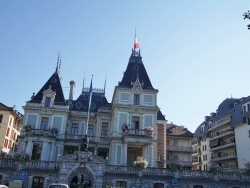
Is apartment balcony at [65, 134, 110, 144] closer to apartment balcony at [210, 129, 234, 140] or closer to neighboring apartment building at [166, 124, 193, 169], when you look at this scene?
neighboring apartment building at [166, 124, 193, 169]

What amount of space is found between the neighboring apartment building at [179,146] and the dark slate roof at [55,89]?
22.8 m

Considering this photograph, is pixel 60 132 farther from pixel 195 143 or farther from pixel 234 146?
pixel 195 143

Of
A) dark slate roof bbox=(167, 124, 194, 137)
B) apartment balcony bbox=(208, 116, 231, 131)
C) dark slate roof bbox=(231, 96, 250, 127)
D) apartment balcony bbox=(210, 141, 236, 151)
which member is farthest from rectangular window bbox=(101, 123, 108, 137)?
apartment balcony bbox=(208, 116, 231, 131)

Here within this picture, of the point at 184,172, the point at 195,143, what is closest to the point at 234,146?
the point at 195,143

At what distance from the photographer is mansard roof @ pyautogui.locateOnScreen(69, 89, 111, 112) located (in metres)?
46.3

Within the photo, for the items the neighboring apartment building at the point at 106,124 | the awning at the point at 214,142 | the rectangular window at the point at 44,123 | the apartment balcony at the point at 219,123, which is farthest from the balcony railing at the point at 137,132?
the awning at the point at 214,142

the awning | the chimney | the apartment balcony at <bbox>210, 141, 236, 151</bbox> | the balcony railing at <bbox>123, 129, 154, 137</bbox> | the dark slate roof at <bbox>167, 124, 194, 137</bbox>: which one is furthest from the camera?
the awning

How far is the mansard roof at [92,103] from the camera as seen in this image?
Result: 152 ft

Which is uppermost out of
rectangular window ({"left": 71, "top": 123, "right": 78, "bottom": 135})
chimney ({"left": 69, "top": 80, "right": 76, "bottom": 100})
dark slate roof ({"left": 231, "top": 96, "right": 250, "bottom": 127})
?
chimney ({"left": 69, "top": 80, "right": 76, "bottom": 100})

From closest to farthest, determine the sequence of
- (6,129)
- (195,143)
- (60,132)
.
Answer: (60,132), (6,129), (195,143)

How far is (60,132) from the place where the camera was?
135 ft

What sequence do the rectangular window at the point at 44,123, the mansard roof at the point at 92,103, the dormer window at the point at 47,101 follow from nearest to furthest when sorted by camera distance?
the rectangular window at the point at 44,123, the dormer window at the point at 47,101, the mansard roof at the point at 92,103

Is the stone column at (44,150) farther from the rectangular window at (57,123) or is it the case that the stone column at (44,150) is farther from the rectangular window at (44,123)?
the rectangular window at (57,123)

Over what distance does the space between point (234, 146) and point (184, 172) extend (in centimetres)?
2789
